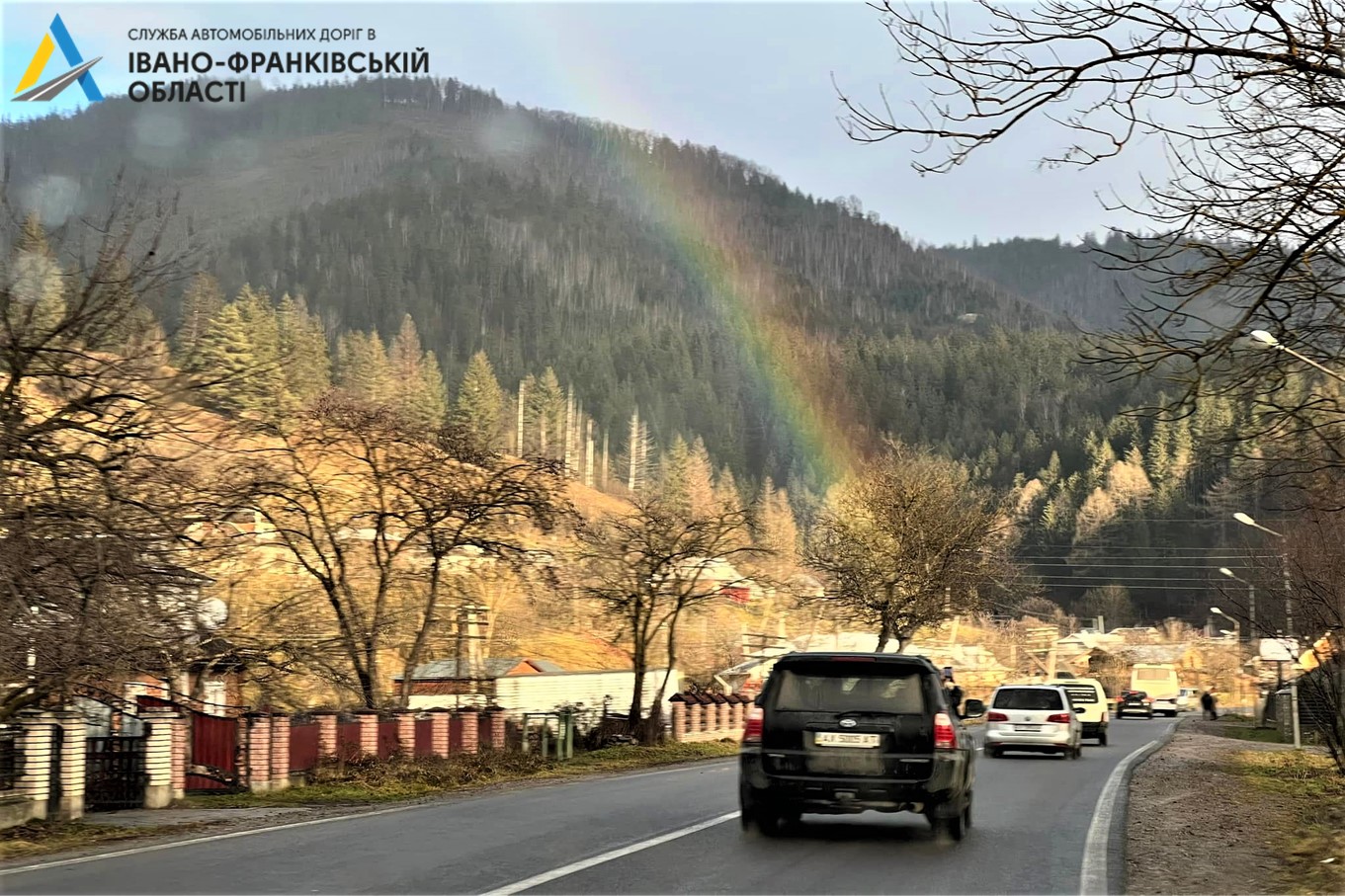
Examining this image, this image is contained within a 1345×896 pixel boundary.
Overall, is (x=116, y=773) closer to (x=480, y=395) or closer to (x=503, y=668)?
(x=503, y=668)

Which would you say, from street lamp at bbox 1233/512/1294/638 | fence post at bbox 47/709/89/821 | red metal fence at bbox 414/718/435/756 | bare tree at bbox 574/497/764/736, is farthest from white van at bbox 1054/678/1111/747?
fence post at bbox 47/709/89/821

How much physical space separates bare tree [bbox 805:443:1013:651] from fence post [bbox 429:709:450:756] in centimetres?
2659

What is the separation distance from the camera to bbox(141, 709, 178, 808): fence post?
19125 millimetres

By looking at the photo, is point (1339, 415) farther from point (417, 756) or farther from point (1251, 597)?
point (1251, 597)

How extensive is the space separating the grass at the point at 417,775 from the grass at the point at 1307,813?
11923 mm

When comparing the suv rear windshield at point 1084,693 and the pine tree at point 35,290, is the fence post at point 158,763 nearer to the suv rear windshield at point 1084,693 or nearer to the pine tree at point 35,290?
the pine tree at point 35,290

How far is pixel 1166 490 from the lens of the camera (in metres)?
158

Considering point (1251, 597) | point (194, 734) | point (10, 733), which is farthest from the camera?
point (1251, 597)

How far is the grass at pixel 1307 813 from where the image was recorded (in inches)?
443

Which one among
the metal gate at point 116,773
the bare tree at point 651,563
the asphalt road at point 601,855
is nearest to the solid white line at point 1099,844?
the asphalt road at point 601,855

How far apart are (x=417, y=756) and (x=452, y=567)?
10.4 meters

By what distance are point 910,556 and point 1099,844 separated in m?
40.8

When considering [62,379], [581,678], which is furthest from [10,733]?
[581,678]

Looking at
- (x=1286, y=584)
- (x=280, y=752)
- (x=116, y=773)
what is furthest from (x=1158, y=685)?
(x=116, y=773)
